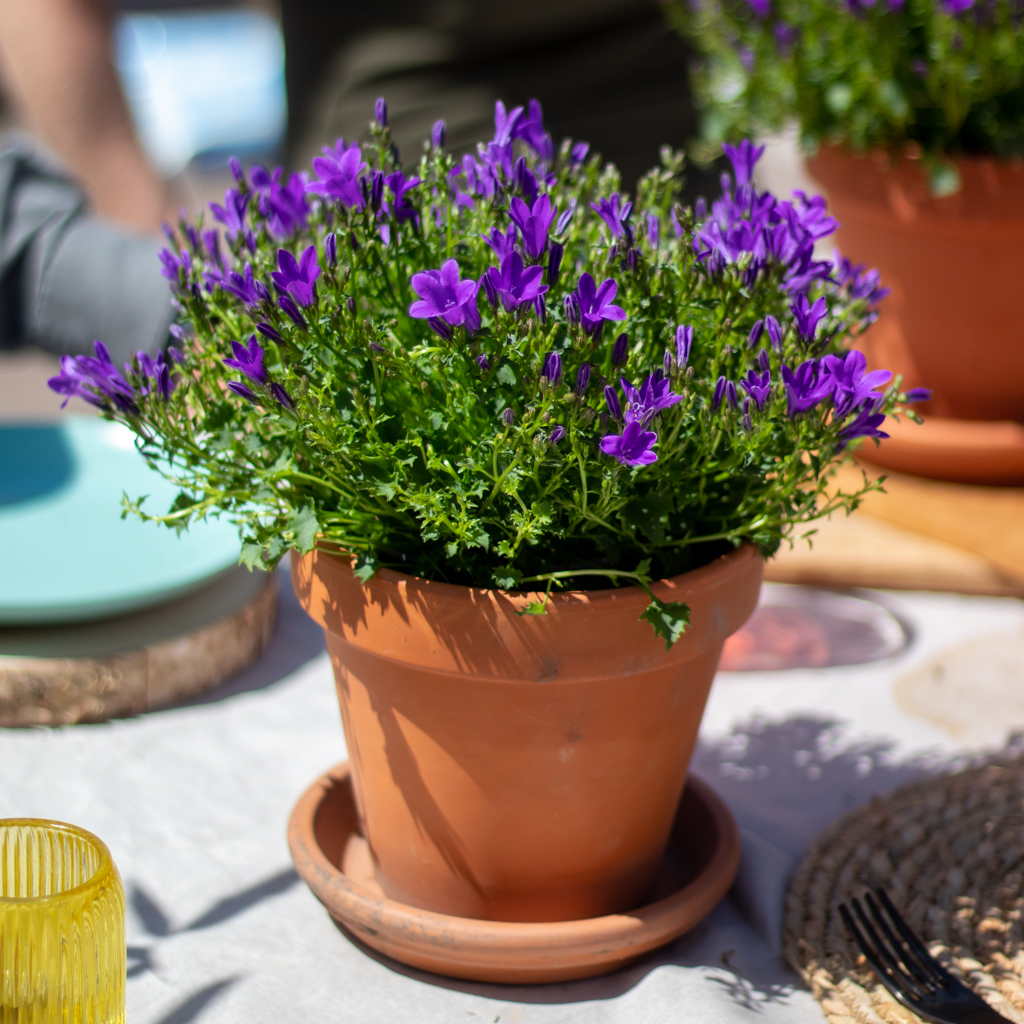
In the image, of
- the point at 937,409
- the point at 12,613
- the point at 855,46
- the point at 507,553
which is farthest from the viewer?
A: the point at 937,409

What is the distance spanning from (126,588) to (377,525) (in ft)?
1.50

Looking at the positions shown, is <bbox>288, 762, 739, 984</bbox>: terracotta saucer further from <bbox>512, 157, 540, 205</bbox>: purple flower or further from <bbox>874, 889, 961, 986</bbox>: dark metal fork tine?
<bbox>512, 157, 540, 205</bbox>: purple flower

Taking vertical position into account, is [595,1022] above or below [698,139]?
below

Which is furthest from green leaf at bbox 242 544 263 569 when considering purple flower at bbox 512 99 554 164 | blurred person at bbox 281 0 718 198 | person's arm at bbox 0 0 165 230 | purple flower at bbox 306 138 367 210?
person's arm at bbox 0 0 165 230

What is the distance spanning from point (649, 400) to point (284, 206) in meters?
0.34

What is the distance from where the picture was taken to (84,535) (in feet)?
4.00

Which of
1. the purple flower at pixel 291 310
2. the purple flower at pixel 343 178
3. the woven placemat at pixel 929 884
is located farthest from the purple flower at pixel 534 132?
the woven placemat at pixel 929 884

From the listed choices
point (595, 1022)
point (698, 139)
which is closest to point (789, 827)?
point (595, 1022)

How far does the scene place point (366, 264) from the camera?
2.34 ft

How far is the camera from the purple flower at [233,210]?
777 millimetres

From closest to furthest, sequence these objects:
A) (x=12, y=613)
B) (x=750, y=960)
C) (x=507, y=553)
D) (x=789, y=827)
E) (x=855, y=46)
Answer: (x=507, y=553), (x=750, y=960), (x=789, y=827), (x=12, y=613), (x=855, y=46)

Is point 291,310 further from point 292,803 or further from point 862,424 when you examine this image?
point 292,803

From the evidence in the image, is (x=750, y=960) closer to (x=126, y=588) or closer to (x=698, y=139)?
(x=126, y=588)

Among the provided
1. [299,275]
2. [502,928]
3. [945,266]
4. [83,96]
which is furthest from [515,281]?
[83,96]
